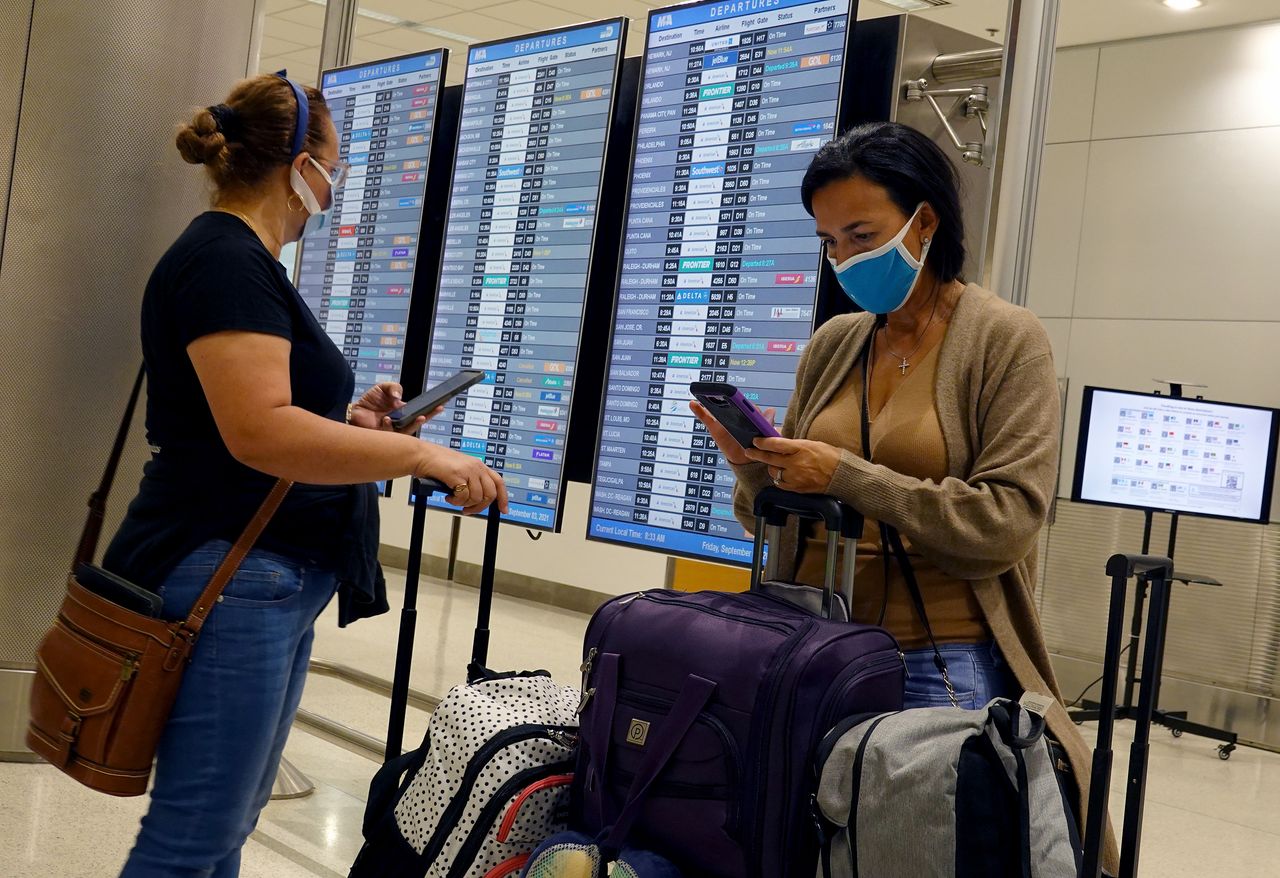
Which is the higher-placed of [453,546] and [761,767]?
[761,767]

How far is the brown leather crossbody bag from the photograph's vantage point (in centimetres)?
A: 155

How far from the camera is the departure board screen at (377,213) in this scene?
324cm

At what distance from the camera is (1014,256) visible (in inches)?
77.7

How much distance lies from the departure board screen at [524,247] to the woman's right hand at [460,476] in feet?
3.77

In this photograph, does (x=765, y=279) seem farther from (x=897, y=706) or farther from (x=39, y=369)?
(x=39, y=369)

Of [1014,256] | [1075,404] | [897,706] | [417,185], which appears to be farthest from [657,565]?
[897,706]

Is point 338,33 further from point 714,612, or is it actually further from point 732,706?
point 732,706

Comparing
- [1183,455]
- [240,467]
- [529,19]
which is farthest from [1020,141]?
[529,19]

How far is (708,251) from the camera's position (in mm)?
2471

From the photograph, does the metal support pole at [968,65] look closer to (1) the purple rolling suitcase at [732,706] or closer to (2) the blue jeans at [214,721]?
(1) the purple rolling suitcase at [732,706]

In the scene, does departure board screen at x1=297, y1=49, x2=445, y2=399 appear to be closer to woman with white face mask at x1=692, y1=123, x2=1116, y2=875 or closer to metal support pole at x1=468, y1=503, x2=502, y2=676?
metal support pole at x1=468, y1=503, x2=502, y2=676

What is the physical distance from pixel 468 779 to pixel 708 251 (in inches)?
51.6

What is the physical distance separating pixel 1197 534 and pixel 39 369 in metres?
5.02

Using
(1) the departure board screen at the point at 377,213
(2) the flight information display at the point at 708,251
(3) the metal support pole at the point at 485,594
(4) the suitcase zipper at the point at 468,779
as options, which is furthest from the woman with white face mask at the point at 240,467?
(1) the departure board screen at the point at 377,213
